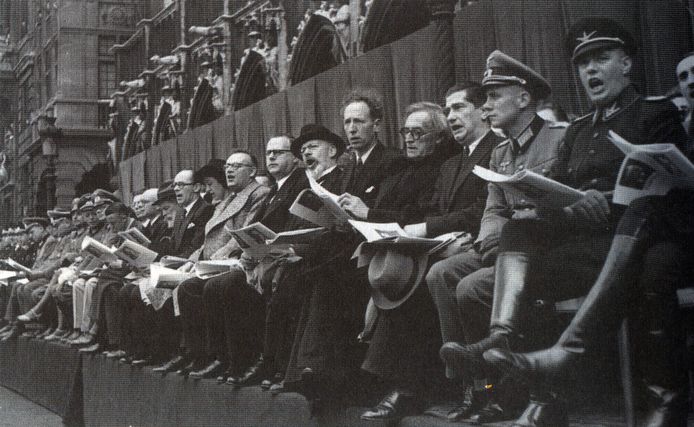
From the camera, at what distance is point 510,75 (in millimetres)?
4930

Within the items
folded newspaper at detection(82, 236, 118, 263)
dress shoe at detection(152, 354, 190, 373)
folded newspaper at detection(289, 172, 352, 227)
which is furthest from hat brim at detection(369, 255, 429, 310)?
folded newspaper at detection(82, 236, 118, 263)

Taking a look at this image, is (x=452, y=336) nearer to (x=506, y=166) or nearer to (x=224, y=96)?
(x=506, y=166)

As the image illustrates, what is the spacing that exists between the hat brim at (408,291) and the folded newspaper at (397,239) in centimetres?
4

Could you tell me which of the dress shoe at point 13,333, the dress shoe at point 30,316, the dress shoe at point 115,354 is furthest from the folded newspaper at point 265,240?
the dress shoe at point 13,333

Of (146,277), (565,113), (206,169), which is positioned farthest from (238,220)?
(565,113)

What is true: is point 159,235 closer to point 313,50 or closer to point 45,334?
point 45,334

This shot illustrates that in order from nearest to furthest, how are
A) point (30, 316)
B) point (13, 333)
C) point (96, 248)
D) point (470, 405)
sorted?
point (470, 405), point (96, 248), point (30, 316), point (13, 333)

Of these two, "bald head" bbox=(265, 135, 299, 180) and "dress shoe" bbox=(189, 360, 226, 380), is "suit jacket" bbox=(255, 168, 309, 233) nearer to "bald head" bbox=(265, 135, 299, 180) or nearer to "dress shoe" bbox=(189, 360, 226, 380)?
"bald head" bbox=(265, 135, 299, 180)

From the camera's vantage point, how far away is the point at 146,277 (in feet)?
30.0

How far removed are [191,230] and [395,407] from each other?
4.23 metres

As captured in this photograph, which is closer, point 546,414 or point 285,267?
point 546,414

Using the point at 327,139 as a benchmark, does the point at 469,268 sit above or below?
below

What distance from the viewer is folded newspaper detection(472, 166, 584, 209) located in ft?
13.5

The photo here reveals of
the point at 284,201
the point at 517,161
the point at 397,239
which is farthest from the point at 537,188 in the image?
the point at 284,201
